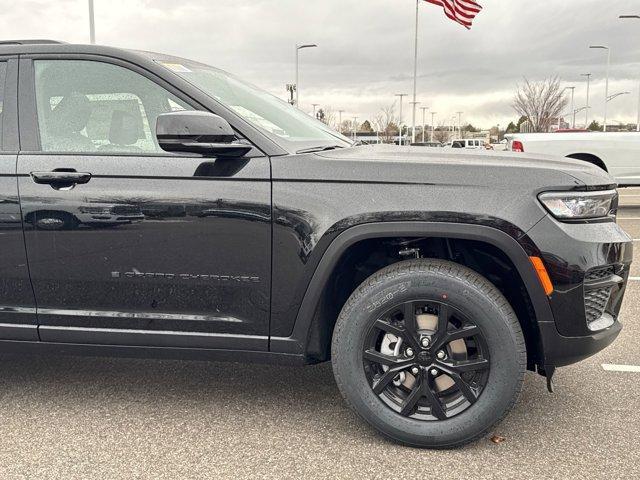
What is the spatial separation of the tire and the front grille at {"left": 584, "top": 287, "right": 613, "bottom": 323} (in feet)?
1.00

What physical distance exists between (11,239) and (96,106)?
741 millimetres

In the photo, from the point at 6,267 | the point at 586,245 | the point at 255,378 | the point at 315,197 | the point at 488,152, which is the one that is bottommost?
the point at 255,378

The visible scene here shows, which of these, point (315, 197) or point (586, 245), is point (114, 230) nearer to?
point (315, 197)

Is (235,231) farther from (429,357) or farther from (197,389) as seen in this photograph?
(197,389)

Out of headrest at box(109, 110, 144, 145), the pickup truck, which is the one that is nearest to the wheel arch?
headrest at box(109, 110, 144, 145)

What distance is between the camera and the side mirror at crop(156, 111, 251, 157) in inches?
104

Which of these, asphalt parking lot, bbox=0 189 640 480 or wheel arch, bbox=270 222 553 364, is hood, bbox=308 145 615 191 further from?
asphalt parking lot, bbox=0 189 640 480

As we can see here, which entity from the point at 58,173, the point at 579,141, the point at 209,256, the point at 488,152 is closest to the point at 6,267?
the point at 58,173

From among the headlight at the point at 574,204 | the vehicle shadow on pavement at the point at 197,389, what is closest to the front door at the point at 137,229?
the vehicle shadow on pavement at the point at 197,389

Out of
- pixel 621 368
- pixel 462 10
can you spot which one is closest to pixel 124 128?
pixel 621 368

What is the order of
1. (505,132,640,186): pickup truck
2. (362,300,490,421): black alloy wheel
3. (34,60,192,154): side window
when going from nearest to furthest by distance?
(362,300,490,421): black alloy wheel, (34,60,192,154): side window, (505,132,640,186): pickup truck

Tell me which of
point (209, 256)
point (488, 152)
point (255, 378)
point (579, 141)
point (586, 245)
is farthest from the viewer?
point (579, 141)

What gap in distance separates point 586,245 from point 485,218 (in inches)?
16.8

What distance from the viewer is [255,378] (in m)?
3.65
